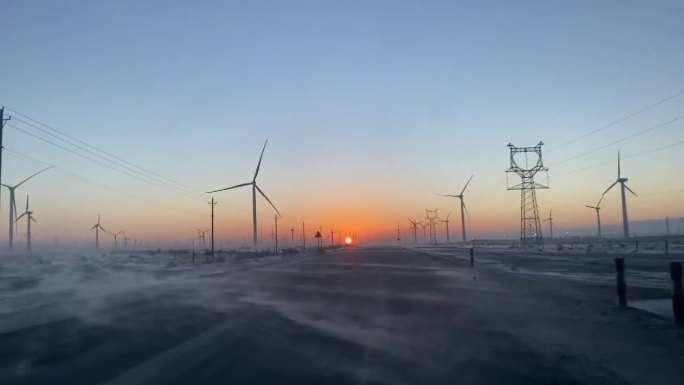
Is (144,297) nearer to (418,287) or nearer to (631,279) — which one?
(418,287)

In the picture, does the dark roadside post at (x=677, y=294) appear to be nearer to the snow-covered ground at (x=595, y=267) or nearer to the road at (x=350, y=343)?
the road at (x=350, y=343)

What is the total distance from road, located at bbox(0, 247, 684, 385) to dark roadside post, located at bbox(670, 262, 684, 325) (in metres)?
0.26

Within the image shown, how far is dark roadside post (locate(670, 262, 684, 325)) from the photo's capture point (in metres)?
9.64

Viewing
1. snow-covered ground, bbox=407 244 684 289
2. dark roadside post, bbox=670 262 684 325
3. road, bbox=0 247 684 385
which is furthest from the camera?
snow-covered ground, bbox=407 244 684 289

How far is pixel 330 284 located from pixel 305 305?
7.49 m

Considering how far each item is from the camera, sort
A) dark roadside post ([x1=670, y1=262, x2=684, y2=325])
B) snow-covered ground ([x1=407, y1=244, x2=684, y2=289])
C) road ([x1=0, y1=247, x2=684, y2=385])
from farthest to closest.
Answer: snow-covered ground ([x1=407, y1=244, x2=684, y2=289]) → dark roadside post ([x1=670, y1=262, x2=684, y2=325]) → road ([x1=0, y1=247, x2=684, y2=385])

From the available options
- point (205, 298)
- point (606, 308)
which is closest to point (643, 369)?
point (606, 308)

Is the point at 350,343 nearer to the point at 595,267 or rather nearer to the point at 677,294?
the point at 677,294

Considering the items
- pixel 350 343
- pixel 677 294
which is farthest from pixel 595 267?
pixel 350 343

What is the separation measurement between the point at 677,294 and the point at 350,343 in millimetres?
5819

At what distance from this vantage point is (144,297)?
16297 millimetres

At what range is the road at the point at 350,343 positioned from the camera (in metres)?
6.39

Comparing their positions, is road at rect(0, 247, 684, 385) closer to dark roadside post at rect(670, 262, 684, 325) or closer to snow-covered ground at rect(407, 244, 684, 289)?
dark roadside post at rect(670, 262, 684, 325)

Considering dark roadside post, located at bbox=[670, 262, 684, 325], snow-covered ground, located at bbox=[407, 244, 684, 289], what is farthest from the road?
snow-covered ground, located at bbox=[407, 244, 684, 289]
